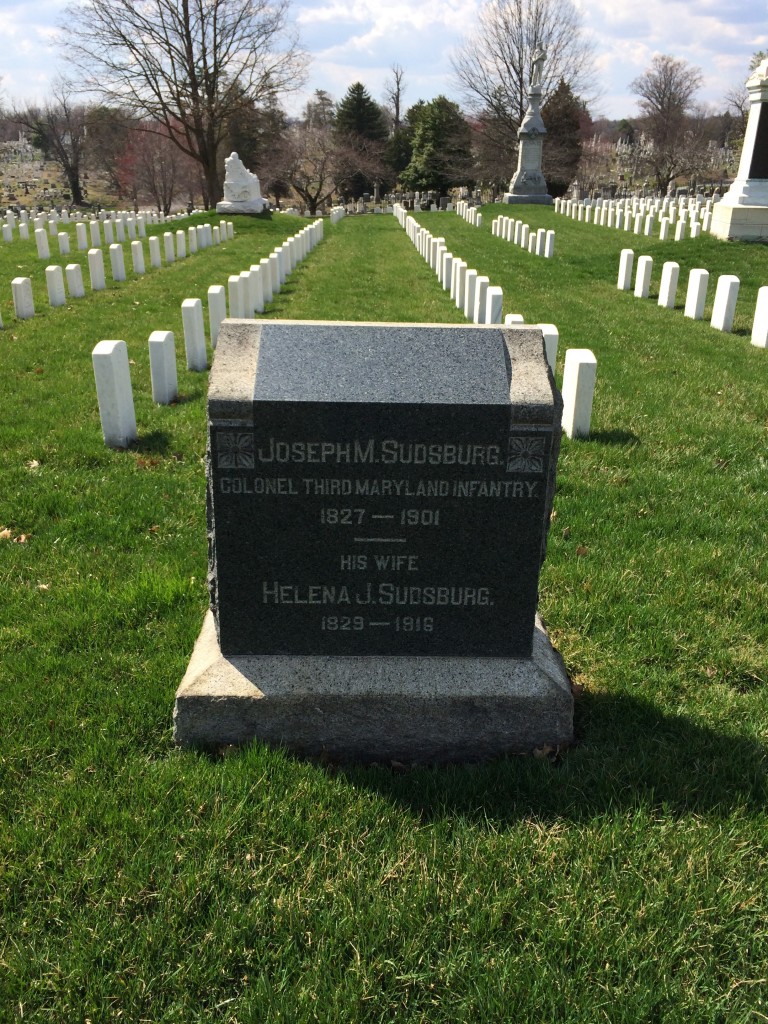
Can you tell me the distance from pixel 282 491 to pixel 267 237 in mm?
27984

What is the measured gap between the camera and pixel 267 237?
95.1ft

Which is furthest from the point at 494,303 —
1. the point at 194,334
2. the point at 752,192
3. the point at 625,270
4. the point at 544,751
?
the point at 752,192

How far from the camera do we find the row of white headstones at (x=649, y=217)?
935 inches

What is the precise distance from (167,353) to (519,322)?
11.2 feet

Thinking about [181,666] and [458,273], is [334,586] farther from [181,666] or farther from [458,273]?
[458,273]

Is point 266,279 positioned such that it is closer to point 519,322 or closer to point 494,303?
point 494,303

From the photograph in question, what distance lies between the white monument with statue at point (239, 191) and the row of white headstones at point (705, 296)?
23227 millimetres

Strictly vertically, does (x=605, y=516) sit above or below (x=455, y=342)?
below

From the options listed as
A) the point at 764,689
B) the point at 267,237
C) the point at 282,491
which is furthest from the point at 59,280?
the point at 267,237

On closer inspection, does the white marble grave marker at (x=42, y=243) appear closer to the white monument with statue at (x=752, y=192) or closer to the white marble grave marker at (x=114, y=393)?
the white marble grave marker at (x=114, y=393)

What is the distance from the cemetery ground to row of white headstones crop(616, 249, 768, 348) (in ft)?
20.9

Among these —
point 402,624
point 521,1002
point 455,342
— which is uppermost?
point 455,342

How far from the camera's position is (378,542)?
319cm

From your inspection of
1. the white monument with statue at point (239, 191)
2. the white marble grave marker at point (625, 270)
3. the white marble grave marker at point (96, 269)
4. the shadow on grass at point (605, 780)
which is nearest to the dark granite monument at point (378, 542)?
the shadow on grass at point (605, 780)
